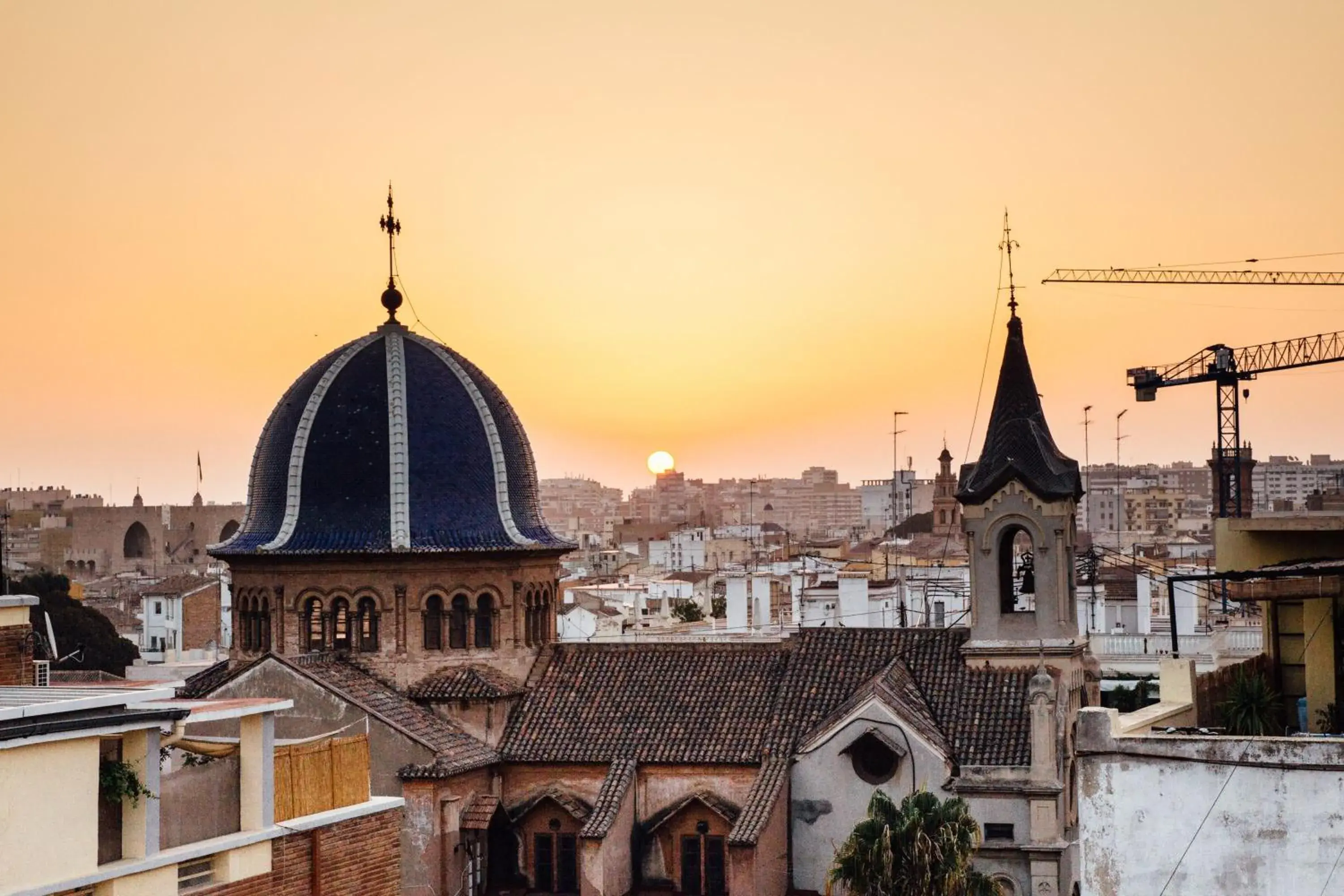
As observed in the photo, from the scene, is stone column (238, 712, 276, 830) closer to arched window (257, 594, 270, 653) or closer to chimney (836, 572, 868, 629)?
arched window (257, 594, 270, 653)

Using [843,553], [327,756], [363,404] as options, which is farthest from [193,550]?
[327,756]

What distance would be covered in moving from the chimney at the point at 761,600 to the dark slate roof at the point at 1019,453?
36300 mm

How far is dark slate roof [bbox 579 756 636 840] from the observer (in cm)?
3119

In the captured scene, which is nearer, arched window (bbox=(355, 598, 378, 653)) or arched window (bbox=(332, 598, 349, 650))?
arched window (bbox=(355, 598, 378, 653))

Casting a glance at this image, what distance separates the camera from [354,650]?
34.4 metres

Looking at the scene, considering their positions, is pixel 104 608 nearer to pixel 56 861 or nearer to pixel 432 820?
pixel 432 820

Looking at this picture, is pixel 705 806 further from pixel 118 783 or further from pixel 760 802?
pixel 118 783

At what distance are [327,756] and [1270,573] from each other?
30.0 ft

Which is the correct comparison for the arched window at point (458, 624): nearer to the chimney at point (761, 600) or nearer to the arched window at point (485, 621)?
the arched window at point (485, 621)

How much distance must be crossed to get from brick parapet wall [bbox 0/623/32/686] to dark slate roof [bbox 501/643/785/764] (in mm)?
16018

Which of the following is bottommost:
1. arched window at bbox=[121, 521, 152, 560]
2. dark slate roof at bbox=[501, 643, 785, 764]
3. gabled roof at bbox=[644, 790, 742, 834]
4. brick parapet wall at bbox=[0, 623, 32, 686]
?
gabled roof at bbox=[644, 790, 742, 834]

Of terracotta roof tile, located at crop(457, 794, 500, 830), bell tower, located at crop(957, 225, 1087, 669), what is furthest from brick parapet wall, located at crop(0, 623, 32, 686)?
bell tower, located at crop(957, 225, 1087, 669)

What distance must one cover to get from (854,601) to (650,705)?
36.5 metres

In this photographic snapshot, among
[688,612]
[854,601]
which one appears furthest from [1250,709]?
[688,612]
